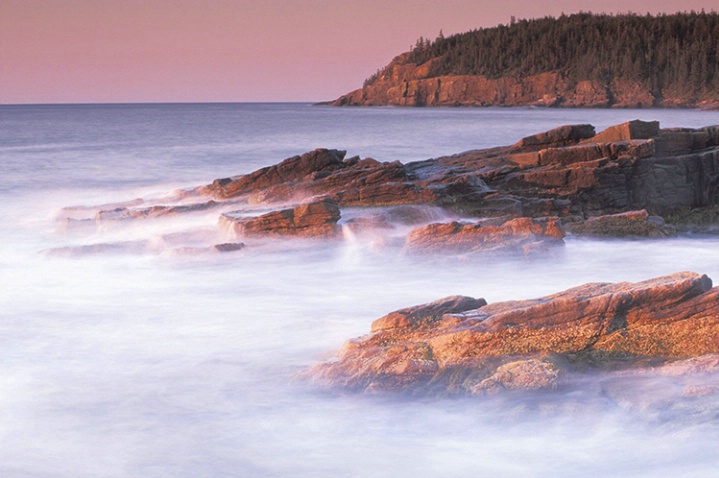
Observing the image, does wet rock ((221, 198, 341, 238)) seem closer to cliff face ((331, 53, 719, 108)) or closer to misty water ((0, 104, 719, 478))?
misty water ((0, 104, 719, 478))

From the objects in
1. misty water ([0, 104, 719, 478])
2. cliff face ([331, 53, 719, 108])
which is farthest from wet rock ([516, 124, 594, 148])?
cliff face ([331, 53, 719, 108])

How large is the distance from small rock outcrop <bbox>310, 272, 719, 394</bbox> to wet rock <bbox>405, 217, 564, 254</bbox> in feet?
21.3

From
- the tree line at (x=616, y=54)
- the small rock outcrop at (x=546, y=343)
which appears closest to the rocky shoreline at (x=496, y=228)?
the small rock outcrop at (x=546, y=343)

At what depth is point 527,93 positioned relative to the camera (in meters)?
178

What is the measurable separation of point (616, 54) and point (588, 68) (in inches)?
261

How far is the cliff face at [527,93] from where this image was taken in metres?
158

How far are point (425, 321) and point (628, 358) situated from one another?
201cm

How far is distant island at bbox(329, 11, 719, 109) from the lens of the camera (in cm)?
15812

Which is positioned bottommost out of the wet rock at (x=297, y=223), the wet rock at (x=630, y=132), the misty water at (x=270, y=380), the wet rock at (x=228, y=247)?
the misty water at (x=270, y=380)

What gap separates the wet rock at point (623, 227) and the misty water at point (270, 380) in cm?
31

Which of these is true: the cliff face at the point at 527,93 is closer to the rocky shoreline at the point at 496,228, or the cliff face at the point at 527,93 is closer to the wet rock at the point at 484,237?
the rocky shoreline at the point at 496,228

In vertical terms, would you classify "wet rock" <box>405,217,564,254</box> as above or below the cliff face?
below

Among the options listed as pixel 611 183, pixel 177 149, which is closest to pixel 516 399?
pixel 611 183

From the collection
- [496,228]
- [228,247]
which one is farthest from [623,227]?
[228,247]
